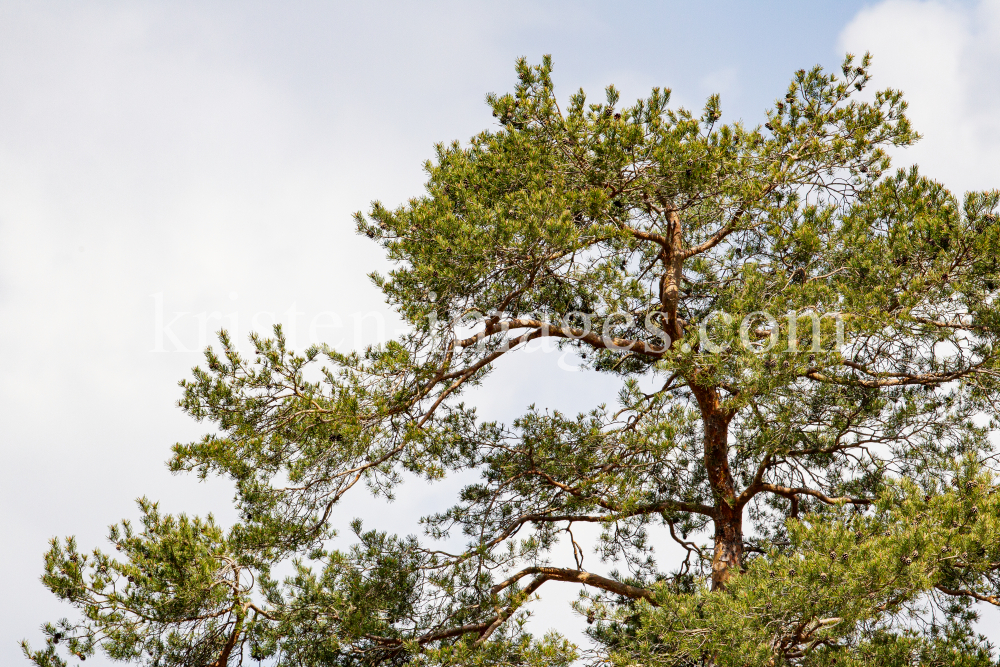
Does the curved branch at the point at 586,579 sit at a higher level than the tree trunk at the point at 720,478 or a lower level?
lower

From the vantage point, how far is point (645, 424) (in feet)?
22.0

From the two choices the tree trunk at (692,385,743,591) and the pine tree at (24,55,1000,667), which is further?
the tree trunk at (692,385,743,591)

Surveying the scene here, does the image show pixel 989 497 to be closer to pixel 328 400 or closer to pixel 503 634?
pixel 503 634

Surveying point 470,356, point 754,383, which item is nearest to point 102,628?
point 470,356

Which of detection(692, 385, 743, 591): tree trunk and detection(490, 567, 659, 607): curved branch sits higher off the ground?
detection(692, 385, 743, 591): tree trunk

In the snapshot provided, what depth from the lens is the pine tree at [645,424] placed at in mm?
5062

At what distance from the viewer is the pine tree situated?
5.06 m

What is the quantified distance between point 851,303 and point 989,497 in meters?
1.57

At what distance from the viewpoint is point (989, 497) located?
486cm

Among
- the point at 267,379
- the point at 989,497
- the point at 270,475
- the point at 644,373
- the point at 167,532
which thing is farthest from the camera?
the point at 644,373

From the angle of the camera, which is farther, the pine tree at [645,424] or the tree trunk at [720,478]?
the tree trunk at [720,478]

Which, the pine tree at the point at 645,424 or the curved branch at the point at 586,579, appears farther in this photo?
the curved branch at the point at 586,579

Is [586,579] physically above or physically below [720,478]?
below

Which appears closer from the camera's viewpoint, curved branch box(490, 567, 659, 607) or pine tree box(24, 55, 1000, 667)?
pine tree box(24, 55, 1000, 667)
